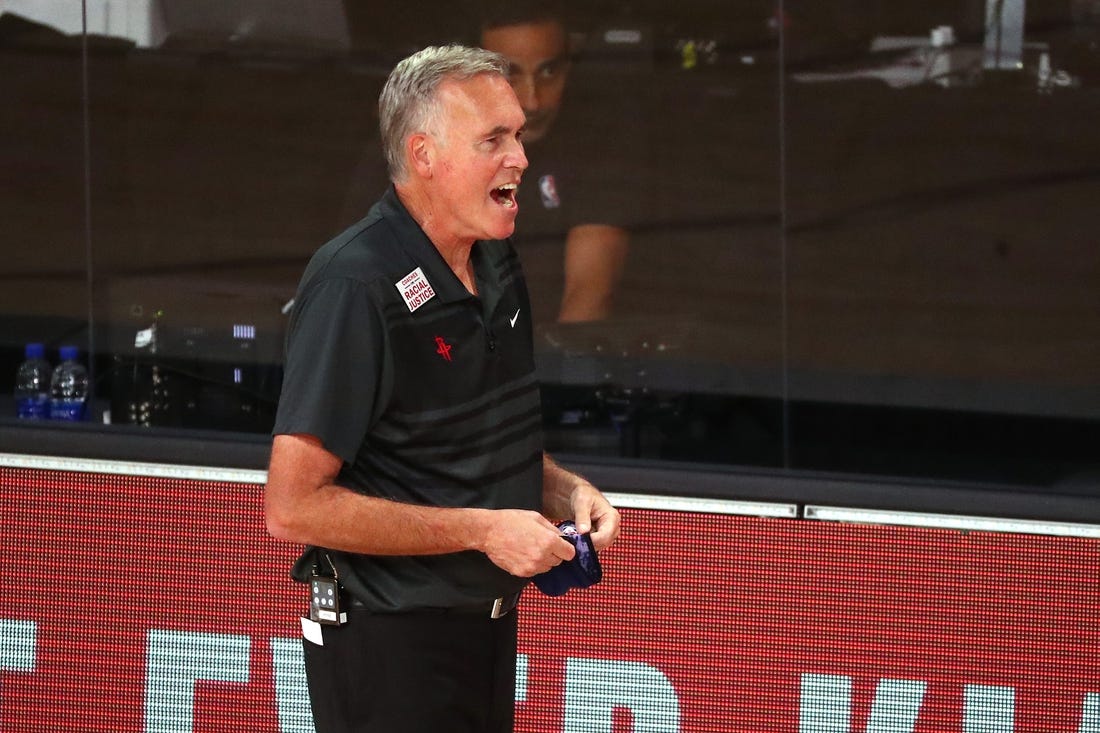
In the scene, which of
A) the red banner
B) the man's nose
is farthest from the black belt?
the red banner

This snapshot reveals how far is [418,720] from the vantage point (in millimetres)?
2740

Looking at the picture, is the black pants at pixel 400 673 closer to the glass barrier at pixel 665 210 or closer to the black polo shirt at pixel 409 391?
the black polo shirt at pixel 409 391

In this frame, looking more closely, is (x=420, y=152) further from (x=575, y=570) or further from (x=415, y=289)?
(x=575, y=570)

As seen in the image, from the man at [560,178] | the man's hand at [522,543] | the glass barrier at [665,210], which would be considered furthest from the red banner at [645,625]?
the man at [560,178]

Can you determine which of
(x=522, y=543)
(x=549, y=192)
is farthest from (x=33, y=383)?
(x=522, y=543)

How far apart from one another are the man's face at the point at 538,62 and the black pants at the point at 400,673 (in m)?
2.79

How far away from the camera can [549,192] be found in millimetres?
5445

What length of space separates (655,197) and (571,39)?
571mm

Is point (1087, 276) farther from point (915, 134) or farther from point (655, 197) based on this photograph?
point (655, 197)

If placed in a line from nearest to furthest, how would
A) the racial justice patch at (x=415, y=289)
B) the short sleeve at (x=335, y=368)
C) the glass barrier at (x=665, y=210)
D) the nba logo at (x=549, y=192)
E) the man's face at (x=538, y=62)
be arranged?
the short sleeve at (x=335, y=368) → the racial justice patch at (x=415, y=289) → the glass barrier at (x=665, y=210) → the man's face at (x=538, y=62) → the nba logo at (x=549, y=192)

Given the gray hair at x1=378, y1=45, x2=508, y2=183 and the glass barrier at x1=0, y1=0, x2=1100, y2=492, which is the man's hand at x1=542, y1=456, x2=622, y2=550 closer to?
the gray hair at x1=378, y1=45, x2=508, y2=183

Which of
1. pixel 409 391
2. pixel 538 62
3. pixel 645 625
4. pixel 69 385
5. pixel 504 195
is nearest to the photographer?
pixel 409 391

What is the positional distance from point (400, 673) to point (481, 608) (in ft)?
0.57

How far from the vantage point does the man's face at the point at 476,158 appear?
2.69m
